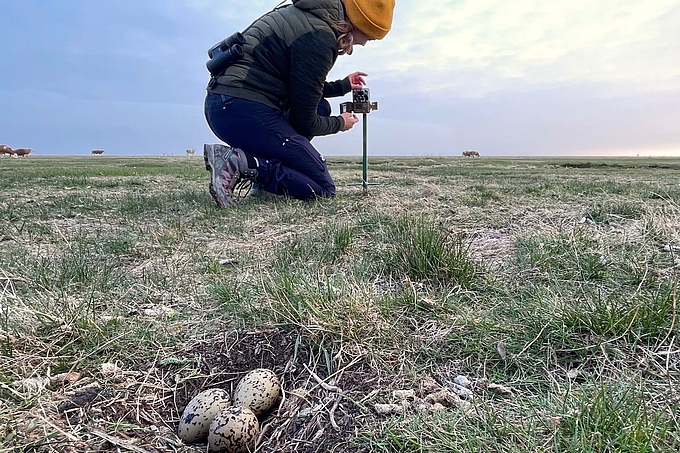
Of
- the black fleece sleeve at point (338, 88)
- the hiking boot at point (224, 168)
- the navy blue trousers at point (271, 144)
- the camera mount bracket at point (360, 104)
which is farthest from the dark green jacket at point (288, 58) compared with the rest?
the black fleece sleeve at point (338, 88)

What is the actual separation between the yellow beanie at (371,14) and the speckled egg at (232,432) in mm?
3817

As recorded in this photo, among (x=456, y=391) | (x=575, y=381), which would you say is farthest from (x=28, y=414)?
(x=575, y=381)

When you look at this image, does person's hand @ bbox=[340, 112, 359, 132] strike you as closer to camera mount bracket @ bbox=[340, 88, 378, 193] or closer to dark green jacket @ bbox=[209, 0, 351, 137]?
camera mount bracket @ bbox=[340, 88, 378, 193]

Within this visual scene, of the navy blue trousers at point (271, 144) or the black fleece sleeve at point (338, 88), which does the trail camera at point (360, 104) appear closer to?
the black fleece sleeve at point (338, 88)

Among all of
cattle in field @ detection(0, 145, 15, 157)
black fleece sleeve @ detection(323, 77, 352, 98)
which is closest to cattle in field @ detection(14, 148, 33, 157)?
cattle in field @ detection(0, 145, 15, 157)

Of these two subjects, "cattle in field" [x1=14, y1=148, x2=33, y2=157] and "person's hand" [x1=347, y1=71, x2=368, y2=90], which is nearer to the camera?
"person's hand" [x1=347, y1=71, x2=368, y2=90]

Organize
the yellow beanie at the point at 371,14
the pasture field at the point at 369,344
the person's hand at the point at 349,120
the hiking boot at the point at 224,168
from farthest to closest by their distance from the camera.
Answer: the person's hand at the point at 349,120
the hiking boot at the point at 224,168
the yellow beanie at the point at 371,14
the pasture field at the point at 369,344

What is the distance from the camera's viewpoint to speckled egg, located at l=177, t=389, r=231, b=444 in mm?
1236

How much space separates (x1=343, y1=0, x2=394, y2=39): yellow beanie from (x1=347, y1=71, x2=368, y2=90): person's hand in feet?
3.96

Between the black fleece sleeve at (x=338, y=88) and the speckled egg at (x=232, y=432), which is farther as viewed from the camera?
the black fleece sleeve at (x=338, y=88)

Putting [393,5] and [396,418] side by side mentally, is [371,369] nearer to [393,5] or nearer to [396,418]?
[396,418]

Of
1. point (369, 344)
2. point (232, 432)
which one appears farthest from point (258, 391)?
point (369, 344)

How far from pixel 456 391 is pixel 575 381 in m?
0.37

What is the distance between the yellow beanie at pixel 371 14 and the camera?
4.01 m
